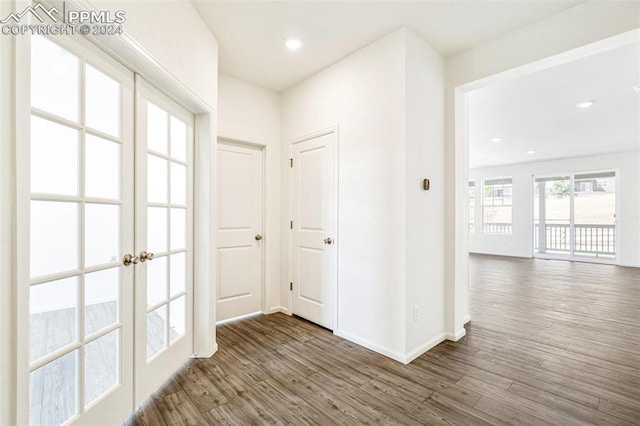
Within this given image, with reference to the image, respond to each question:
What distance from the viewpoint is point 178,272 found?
231 centimetres

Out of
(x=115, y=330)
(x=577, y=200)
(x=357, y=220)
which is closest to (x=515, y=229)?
(x=577, y=200)

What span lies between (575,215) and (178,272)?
31.5 feet

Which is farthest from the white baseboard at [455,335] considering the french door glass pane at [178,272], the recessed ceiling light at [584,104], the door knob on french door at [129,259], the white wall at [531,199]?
the white wall at [531,199]

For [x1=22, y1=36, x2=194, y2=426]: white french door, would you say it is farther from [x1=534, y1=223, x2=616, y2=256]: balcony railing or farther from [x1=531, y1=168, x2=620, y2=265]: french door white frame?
[x1=534, y1=223, x2=616, y2=256]: balcony railing

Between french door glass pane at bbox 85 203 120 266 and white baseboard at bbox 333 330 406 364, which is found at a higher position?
french door glass pane at bbox 85 203 120 266

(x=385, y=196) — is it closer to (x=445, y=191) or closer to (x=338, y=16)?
(x=445, y=191)

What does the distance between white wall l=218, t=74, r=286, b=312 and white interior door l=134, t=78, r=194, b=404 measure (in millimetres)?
943

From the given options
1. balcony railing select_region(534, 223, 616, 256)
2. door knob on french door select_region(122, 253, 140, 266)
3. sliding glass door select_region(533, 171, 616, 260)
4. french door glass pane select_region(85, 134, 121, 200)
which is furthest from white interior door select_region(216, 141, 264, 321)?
balcony railing select_region(534, 223, 616, 256)

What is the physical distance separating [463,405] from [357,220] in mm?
1591

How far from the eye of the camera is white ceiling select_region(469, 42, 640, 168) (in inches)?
A: 124

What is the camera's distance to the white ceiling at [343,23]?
2.20m

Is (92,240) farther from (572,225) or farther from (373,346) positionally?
(572,225)

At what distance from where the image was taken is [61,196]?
1.33 metres

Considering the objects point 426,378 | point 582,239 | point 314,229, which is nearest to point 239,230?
point 314,229
